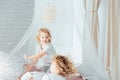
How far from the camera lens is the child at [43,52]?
2.69 meters

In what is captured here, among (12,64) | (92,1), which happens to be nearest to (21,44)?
(12,64)

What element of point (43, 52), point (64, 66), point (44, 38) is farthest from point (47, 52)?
point (64, 66)

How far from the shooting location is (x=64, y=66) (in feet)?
8.33

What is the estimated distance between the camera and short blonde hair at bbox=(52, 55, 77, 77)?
99.0 inches

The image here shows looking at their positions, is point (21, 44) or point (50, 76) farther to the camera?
point (21, 44)

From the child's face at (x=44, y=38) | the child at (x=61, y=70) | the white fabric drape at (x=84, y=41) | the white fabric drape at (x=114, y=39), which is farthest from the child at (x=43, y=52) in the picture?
the white fabric drape at (x=114, y=39)

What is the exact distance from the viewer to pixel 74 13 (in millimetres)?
2912

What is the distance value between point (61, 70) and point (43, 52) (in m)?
0.33

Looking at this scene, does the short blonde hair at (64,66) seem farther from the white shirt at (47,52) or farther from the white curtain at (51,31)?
the white curtain at (51,31)

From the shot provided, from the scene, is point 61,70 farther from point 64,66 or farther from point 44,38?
point 44,38

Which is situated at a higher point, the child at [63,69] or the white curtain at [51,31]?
the white curtain at [51,31]

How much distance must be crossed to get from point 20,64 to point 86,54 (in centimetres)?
69

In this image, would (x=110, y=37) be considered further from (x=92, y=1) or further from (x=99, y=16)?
(x=92, y=1)

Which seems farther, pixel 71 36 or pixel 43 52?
pixel 71 36
